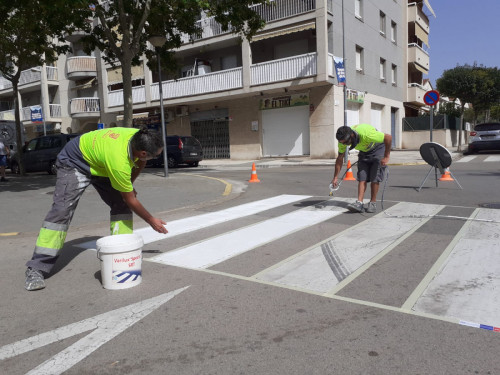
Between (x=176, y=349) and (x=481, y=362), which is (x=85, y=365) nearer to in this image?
(x=176, y=349)

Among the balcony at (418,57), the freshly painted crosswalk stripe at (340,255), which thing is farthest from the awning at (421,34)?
the freshly painted crosswalk stripe at (340,255)

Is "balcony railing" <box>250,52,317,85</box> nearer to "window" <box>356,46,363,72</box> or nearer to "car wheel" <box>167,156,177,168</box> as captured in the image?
"window" <box>356,46,363,72</box>

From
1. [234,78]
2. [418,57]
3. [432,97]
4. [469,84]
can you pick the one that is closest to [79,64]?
[234,78]

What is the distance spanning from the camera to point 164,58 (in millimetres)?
15586

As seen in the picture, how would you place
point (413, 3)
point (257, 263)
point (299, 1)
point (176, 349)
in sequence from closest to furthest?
point (176, 349)
point (257, 263)
point (299, 1)
point (413, 3)

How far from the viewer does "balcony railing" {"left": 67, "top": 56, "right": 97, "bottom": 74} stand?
30.8m

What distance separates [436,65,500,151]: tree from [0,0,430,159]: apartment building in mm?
2293

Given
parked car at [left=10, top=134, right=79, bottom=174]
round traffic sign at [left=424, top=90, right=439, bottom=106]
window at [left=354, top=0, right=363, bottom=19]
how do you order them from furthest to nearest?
window at [left=354, top=0, right=363, bottom=19]
parked car at [left=10, top=134, right=79, bottom=174]
round traffic sign at [left=424, top=90, right=439, bottom=106]

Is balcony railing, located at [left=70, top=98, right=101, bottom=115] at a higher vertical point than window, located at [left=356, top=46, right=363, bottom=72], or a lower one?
lower

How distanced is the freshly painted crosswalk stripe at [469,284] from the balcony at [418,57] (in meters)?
28.7

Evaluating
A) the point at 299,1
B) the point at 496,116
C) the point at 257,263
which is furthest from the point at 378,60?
the point at 496,116

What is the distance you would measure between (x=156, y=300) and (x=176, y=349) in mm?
879

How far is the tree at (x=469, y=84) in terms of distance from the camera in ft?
95.8

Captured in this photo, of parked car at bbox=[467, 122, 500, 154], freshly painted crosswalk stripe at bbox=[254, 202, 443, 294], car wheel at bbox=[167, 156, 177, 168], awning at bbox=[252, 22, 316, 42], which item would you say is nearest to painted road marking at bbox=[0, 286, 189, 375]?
freshly painted crosswalk stripe at bbox=[254, 202, 443, 294]
